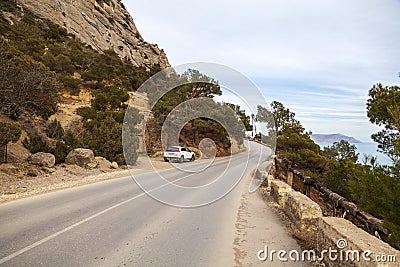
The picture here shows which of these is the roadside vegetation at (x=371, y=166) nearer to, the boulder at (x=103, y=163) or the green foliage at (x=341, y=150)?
the green foliage at (x=341, y=150)

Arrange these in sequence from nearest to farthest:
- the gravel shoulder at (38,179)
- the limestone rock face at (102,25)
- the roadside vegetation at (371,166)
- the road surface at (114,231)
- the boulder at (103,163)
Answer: the roadside vegetation at (371,166)
the road surface at (114,231)
the gravel shoulder at (38,179)
the boulder at (103,163)
the limestone rock face at (102,25)

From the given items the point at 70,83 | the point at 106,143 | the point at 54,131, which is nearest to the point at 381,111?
the point at 106,143

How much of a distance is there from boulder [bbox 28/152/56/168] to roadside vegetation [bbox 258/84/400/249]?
13.4 m

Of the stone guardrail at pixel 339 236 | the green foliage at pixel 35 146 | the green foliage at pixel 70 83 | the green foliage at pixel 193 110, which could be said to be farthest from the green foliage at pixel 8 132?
the green foliage at pixel 70 83

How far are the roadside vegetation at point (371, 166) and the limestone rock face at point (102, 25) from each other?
45.6 m

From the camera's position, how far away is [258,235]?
260 inches

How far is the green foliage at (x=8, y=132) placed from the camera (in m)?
13.2

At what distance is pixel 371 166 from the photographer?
484 centimetres

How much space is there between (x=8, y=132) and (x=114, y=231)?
10061 mm

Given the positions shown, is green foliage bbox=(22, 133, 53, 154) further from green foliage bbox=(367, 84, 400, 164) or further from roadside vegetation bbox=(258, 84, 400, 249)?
green foliage bbox=(367, 84, 400, 164)

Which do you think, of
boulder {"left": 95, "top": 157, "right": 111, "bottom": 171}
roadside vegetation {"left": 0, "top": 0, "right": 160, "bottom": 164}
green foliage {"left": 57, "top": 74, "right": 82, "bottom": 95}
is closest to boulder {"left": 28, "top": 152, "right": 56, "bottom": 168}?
roadside vegetation {"left": 0, "top": 0, "right": 160, "bottom": 164}

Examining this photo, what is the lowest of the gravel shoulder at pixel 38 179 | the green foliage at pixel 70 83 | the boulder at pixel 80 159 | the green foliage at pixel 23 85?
the gravel shoulder at pixel 38 179

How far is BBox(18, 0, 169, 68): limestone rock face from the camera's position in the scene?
56234 mm

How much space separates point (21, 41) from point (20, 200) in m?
31.0
